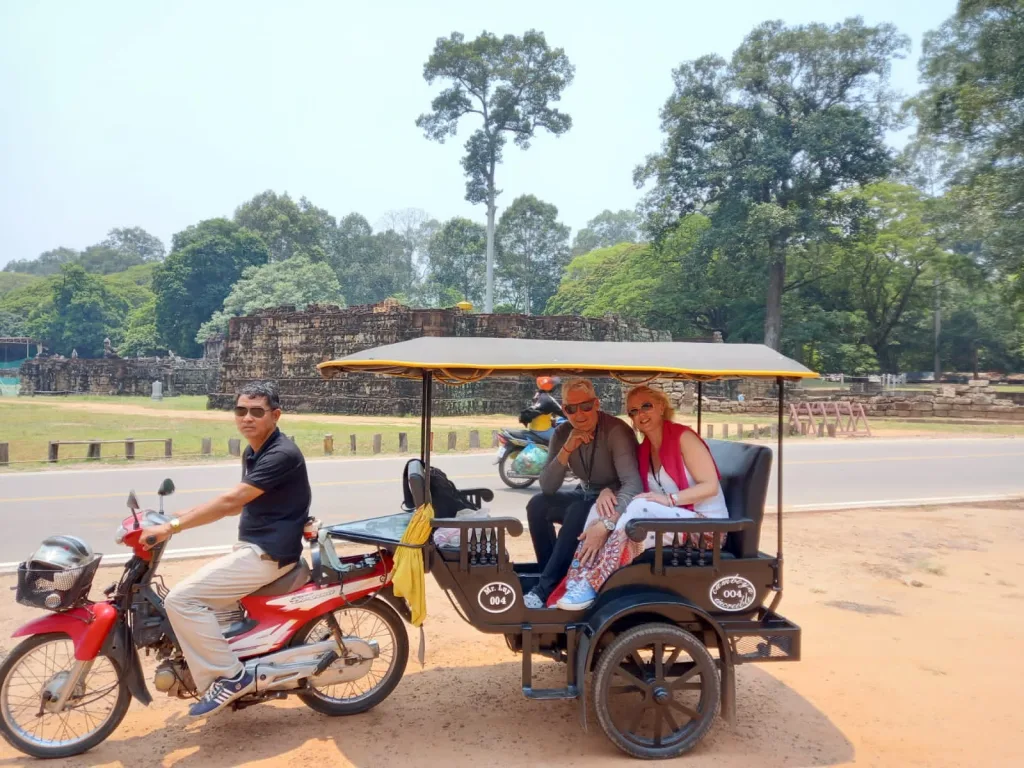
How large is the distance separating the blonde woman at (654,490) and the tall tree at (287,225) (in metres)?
74.4

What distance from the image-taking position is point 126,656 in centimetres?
383

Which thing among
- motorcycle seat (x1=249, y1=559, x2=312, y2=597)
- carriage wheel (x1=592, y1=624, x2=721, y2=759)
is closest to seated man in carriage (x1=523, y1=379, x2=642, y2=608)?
carriage wheel (x1=592, y1=624, x2=721, y2=759)

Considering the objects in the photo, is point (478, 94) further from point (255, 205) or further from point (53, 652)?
point (53, 652)

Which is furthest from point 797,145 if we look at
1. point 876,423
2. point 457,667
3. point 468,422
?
point 457,667

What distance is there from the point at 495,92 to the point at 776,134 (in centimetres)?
1651

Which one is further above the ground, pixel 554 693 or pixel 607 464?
pixel 607 464

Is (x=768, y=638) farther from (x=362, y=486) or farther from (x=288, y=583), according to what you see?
(x=362, y=486)

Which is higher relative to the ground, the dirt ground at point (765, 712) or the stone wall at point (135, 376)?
the stone wall at point (135, 376)

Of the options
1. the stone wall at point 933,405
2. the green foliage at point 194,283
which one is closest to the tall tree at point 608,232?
the green foliage at point 194,283

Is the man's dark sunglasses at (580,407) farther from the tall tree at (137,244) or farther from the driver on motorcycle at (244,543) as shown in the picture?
A: the tall tree at (137,244)

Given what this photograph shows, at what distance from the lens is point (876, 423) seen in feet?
98.2

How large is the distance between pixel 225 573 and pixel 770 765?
8.73ft

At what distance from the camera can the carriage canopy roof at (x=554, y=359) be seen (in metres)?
3.96

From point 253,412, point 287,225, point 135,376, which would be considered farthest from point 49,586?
point 287,225
